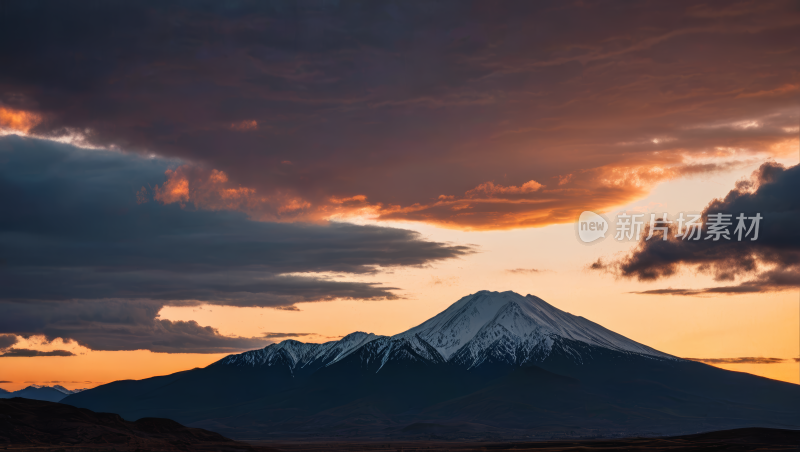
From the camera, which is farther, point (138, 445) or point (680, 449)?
point (680, 449)

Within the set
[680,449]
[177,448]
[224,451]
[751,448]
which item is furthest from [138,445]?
[751,448]

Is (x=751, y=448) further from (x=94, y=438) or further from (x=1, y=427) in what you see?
(x=1, y=427)

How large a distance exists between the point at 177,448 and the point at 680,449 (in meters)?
126

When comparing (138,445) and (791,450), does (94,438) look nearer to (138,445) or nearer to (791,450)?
(138,445)

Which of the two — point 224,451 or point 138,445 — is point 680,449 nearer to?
point 224,451

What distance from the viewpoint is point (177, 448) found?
186750 millimetres

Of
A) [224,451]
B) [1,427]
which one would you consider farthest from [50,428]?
[224,451]

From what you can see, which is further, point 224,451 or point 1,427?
point 224,451

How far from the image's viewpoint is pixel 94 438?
189750mm

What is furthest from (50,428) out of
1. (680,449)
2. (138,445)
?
(680,449)

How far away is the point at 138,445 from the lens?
182375mm

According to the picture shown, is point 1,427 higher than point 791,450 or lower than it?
higher

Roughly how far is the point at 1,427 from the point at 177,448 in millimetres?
42213

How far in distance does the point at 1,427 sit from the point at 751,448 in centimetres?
18604
